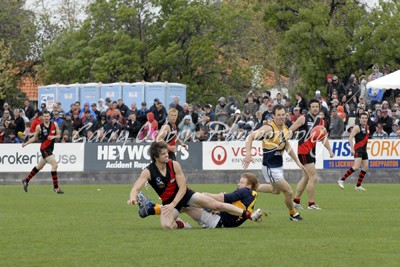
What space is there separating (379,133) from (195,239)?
22.1 m

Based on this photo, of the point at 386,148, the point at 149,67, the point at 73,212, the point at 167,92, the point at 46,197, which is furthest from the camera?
the point at 149,67

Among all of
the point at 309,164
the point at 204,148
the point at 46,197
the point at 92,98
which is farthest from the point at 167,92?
the point at 309,164

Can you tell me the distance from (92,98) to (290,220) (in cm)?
3093

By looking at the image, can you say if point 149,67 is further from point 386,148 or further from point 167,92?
point 386,148

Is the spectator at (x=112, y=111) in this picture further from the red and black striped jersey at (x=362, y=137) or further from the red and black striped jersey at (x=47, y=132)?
the red and black striped jersey at (x=362, y=137)

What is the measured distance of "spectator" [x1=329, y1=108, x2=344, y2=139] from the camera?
35.2 m

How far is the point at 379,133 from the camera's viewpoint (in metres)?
35.2

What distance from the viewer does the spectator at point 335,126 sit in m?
35.2

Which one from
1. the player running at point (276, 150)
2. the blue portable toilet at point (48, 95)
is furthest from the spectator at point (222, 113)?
the player running at point (276, 150)

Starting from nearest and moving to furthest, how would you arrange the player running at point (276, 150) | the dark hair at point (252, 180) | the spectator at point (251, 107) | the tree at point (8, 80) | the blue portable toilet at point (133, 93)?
the dark hair at point (252, 180) → the player running at point (276, 150) → the spectator at point (251, 107) → the blue portable toilet at point (133, 93) → the tree at point (8, 80)

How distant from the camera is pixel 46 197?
26.4 meters

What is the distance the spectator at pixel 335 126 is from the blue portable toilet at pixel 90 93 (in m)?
15.0

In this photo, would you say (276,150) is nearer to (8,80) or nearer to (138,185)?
(138,185)

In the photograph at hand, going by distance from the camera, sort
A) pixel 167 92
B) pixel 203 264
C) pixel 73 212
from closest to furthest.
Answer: pixel 203 264 < pixel 73 212 < pixel 167 92
